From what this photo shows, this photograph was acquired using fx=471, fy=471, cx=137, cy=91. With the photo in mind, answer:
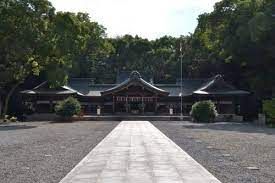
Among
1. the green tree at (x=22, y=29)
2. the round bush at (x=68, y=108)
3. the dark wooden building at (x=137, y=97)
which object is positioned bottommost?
the round bush at (x=68, y=108)

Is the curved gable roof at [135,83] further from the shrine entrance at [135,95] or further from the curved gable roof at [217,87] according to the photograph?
the curved gable roof at [217,87]

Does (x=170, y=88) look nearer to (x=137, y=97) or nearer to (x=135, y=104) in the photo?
(x=135, y=104)

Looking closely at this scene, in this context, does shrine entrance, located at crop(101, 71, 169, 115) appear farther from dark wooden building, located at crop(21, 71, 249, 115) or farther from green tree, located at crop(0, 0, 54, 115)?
green tree, located at crop(0, 0, 54, 115)

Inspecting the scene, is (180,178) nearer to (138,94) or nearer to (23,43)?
(23,43)

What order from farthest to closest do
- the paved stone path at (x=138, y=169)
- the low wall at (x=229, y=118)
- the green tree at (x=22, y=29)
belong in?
the low wall at (x=229, y=118), the green tree at (x=22, y=29), the paved stone path at (x=138, y=169)

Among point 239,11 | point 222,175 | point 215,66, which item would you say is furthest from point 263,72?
point 222,175

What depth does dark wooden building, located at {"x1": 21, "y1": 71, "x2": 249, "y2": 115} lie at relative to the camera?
4919cm

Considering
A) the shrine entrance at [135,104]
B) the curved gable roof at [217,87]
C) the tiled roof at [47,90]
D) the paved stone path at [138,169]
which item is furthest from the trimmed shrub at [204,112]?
the paved stone path at [138,169]

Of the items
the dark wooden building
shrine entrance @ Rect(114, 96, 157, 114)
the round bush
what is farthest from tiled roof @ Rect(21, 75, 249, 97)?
the round bush

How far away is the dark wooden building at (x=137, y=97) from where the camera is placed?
4919 centimetres

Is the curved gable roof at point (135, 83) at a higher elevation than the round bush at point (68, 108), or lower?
higher

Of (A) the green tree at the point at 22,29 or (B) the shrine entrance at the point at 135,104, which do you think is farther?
(B) the shrine entrance at the point at 135,104

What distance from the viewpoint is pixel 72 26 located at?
132 ft

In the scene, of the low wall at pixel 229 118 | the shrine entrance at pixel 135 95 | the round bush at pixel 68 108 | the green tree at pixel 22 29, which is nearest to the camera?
the green tree at pixel 22 29
